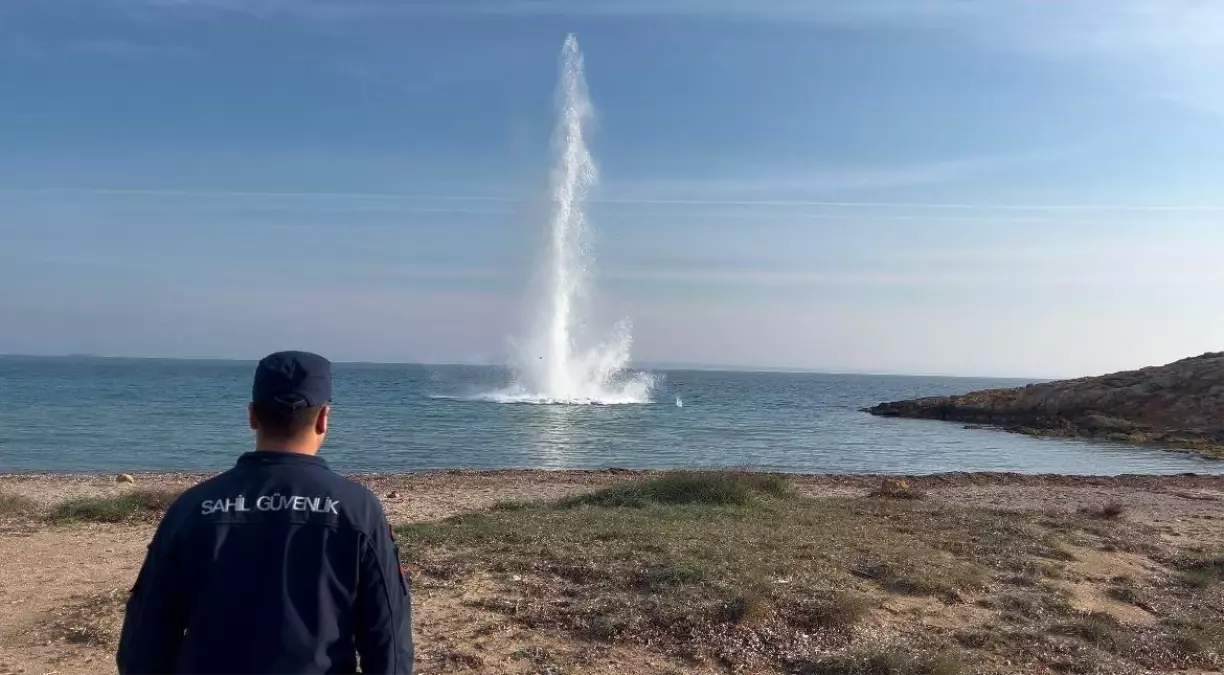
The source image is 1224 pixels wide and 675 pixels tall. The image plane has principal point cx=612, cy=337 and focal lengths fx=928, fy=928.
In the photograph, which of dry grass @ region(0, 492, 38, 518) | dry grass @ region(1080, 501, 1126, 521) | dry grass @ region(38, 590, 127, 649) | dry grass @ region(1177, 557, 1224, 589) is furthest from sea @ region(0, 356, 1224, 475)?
dry grass @ region(1177, 557, 1224, 589)

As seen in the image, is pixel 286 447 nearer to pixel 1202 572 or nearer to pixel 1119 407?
pixel 1202 572

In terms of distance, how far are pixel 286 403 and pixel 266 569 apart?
0.51 metres

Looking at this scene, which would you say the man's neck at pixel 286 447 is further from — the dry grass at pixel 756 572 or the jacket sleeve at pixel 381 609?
the dry grass at pixel 756 572

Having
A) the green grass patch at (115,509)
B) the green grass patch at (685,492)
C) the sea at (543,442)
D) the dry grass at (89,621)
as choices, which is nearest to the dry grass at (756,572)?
the green grass patch at (685,492)

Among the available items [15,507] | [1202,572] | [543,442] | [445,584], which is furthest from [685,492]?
[543,442]

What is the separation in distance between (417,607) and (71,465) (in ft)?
71.2

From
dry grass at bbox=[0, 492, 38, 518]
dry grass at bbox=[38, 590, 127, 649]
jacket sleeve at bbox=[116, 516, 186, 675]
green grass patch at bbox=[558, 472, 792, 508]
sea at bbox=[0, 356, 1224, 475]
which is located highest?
jacket sleeve at bbox=[116, 516, 186, 675]

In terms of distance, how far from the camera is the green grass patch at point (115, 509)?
43.5ft

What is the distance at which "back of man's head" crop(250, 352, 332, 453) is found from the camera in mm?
2957

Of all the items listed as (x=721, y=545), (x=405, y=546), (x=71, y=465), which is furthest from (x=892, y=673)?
(x=71, y=465)

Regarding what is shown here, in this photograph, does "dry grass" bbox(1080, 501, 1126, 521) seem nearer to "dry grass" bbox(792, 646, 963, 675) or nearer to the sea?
"dry grass" bbox(792, 646, 963, 675)

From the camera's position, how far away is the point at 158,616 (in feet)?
9.41

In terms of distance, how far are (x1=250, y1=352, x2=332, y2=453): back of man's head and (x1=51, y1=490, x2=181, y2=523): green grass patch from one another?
11.9m

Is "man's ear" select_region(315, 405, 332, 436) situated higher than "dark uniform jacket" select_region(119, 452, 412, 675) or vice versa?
"man's ear" select_region(315, 405, 332, 436)
